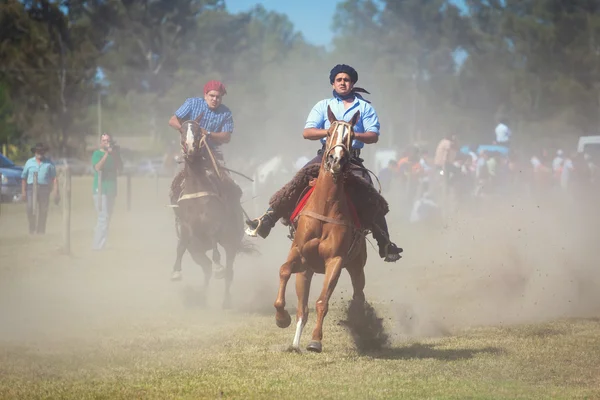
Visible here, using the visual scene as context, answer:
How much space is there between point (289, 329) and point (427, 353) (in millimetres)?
2209

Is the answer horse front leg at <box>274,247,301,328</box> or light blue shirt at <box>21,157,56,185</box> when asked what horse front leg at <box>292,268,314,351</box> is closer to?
horse front leg at <box>274,247,301,328</box>

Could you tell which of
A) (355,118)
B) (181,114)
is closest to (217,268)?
(181,114)

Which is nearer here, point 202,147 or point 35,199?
point 202,147

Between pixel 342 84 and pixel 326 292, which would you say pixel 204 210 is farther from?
pixel 326 292

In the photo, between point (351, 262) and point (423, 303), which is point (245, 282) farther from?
point (351, 262)

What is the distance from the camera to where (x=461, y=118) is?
72.0 m

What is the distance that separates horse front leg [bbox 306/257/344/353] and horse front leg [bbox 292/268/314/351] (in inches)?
7.2

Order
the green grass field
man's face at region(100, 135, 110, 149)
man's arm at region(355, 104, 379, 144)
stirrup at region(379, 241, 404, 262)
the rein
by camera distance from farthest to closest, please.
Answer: man's face at region(100, 135, 110, 149) → stirrup at region(379, 241, 404, 262) → man's arm at region(355, 104, 379, 144) → the rein → the green grass field

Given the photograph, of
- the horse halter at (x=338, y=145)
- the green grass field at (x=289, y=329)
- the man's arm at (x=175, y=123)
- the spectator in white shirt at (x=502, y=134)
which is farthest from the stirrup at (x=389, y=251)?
the spectator in white shirt at (x=502, y=134)

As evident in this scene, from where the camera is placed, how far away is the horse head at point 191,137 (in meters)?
14.2

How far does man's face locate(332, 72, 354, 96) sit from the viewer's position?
1099 centimetres

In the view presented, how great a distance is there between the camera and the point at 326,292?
33.4ft

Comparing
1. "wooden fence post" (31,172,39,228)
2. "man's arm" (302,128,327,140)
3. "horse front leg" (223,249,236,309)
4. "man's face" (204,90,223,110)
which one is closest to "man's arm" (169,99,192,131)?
"man's face" (204,90,223,110)

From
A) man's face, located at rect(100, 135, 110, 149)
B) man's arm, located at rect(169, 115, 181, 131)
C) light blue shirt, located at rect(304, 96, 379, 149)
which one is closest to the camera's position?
light blue shirt, located at rect(304, 96, 379, 149)
